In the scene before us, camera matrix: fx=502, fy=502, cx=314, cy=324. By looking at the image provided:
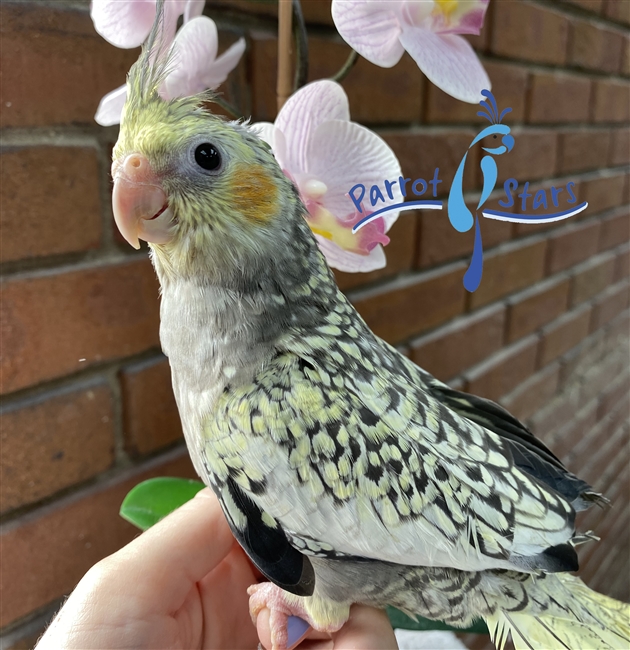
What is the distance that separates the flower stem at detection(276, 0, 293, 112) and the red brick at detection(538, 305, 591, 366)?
90 cm

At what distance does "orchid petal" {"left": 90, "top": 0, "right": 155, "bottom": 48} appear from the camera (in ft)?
1.27

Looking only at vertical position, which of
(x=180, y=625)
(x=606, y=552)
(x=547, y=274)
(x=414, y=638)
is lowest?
(x=606, y=552)

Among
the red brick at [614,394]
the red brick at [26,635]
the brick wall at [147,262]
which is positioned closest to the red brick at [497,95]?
the brick wall at [147,262]

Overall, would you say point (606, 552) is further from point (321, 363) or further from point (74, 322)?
point (74, 322)

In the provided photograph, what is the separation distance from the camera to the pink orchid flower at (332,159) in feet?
1.29

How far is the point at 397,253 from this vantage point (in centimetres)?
78

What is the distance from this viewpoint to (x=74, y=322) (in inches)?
20.3

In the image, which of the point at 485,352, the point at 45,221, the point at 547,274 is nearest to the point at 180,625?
the point at 45,221

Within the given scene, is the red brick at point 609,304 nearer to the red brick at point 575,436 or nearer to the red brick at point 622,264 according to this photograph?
the red brick at point 622,264

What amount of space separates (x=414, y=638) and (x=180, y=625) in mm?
398

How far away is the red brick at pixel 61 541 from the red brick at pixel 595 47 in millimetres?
921

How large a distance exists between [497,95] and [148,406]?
2.21 ft

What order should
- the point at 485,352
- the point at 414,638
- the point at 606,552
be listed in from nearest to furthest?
the point at 414,638, the point at 485,352, the point at 606,552

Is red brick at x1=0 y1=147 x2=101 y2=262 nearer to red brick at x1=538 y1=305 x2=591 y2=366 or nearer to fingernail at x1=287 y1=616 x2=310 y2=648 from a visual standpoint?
fingernail at x1=287 y1=616 x2=310 y2=648
